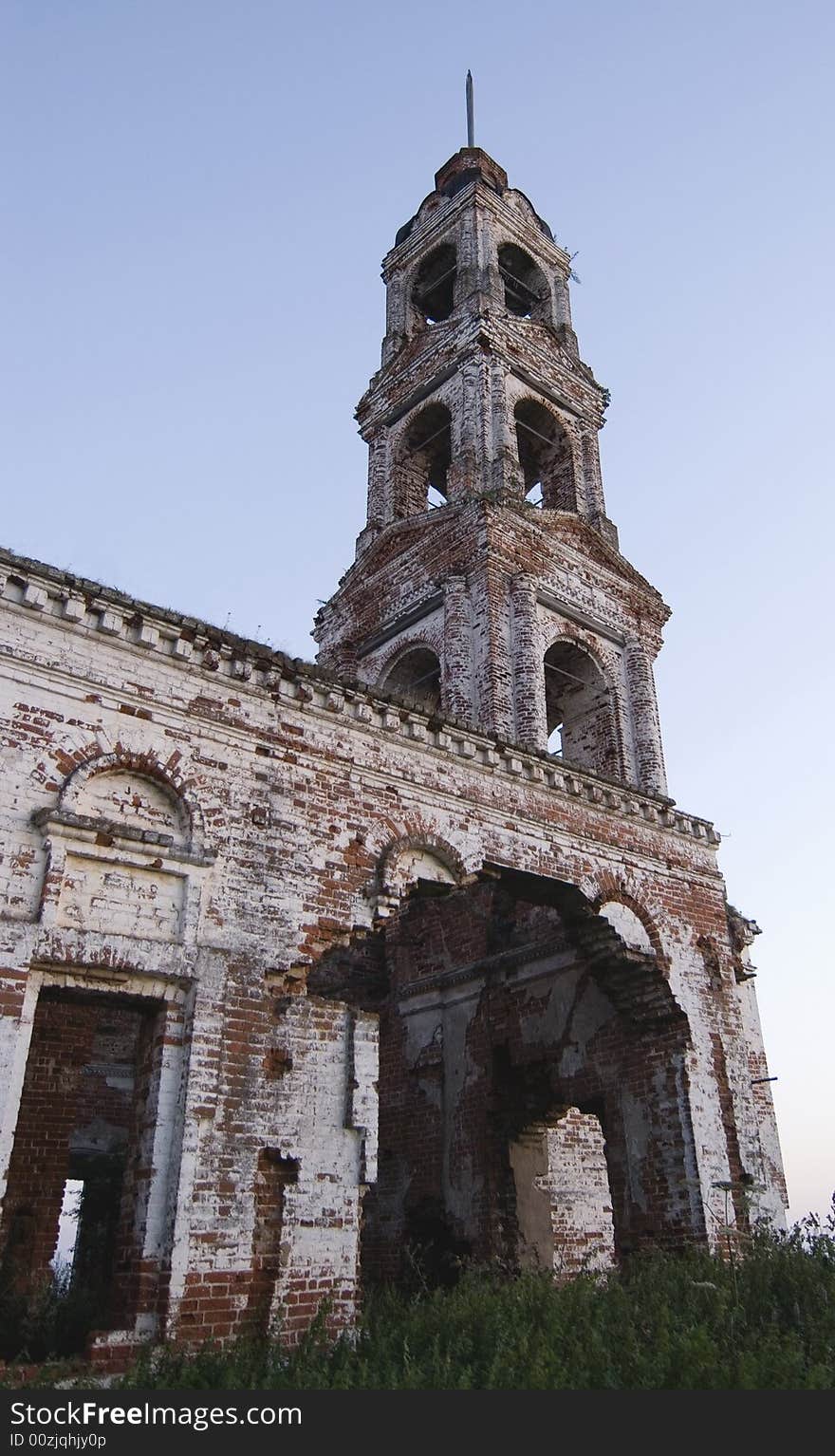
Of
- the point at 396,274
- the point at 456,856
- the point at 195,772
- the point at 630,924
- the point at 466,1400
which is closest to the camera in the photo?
the point at 466,1400

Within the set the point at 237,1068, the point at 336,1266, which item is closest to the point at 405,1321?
the point at 336,1266

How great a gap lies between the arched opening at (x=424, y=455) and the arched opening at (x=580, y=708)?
14.5 feet

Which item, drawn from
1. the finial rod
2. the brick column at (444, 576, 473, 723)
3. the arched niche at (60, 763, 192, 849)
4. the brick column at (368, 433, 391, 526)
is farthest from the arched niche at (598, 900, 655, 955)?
the finial rod

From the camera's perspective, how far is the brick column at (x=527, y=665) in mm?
15423

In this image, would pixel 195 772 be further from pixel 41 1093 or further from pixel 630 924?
pixel 630 924

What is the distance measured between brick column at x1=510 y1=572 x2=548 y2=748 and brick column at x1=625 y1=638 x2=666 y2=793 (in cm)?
217

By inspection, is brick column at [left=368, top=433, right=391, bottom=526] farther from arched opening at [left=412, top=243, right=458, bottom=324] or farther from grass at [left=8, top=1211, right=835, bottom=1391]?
grass at [left=8, top=1211, right=835, bottom=1391]

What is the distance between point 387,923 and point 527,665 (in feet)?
19.8

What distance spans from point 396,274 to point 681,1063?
18.7m

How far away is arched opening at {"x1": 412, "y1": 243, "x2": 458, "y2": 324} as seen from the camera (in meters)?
23.2

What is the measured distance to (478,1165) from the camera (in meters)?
13.4

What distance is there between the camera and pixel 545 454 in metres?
21.2

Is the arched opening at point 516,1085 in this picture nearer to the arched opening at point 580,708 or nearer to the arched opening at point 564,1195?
the arched opening at point 564,1195

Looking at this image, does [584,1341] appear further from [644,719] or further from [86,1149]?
[644,719]
